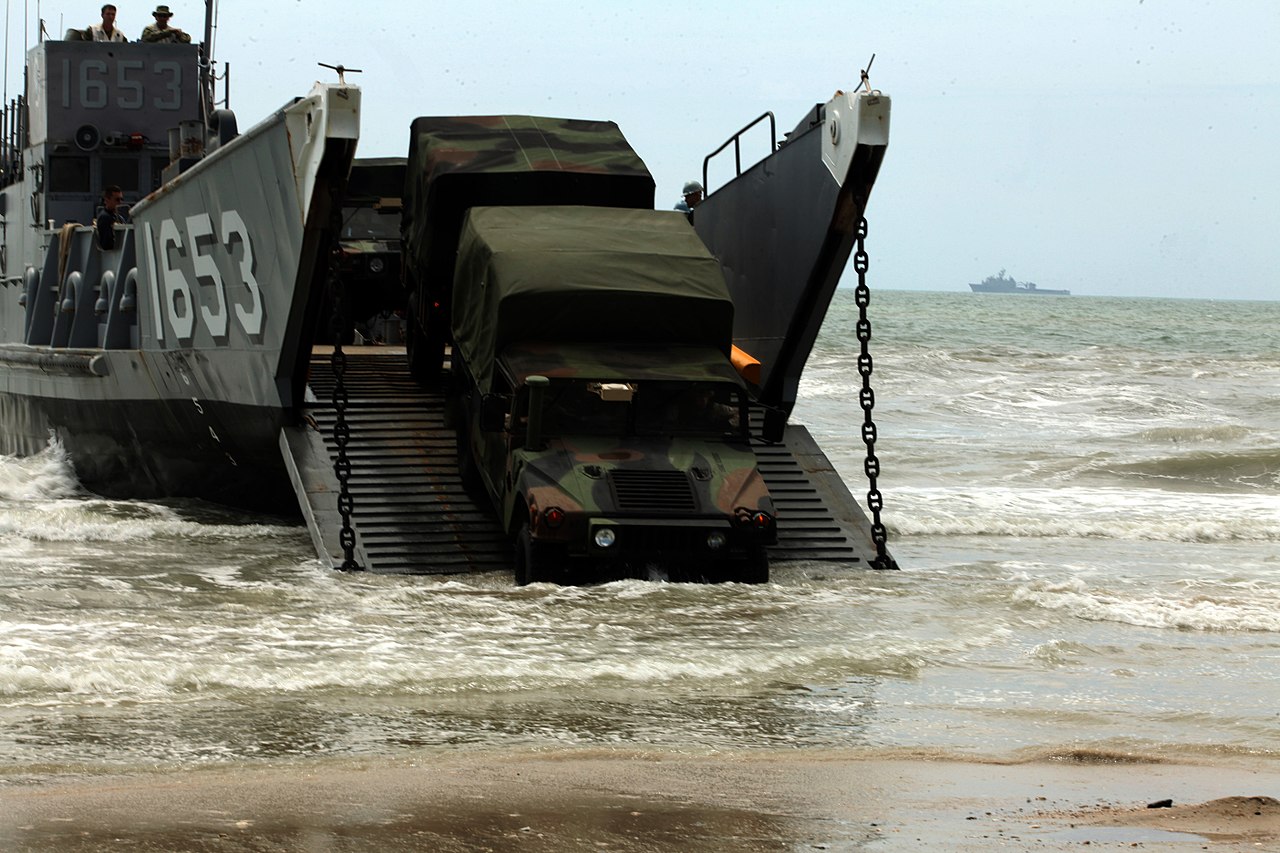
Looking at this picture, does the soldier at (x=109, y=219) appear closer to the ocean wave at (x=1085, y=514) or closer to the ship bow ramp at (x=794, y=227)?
the ship bow ramp at (x=794, y=227)

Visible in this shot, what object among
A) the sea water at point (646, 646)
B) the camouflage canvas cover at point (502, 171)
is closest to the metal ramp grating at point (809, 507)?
the sea water at point (646, 646)

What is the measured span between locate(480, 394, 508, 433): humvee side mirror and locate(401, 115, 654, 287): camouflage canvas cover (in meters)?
2.16

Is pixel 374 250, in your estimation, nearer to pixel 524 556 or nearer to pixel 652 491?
pixel 524 556

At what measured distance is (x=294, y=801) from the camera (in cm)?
522

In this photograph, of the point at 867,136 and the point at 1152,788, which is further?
the point at 867,136

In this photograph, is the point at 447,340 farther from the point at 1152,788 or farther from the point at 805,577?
the point at 1152,788

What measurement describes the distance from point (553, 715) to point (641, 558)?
3.19 meters

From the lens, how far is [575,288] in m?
11.0

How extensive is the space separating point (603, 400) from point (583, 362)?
0.33 m

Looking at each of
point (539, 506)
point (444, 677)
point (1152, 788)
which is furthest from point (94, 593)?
point (1152, 788)

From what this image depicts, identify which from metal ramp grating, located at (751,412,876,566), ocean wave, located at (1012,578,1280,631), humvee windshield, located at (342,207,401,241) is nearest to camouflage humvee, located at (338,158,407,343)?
humvee windshield, located at (342,207,401,241)

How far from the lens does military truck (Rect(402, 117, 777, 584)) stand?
10094mm

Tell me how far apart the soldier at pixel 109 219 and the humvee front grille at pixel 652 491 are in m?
7.47

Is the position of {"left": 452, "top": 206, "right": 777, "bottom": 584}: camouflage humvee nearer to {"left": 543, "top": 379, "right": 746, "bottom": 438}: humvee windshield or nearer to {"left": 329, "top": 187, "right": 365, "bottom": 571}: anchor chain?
{"left": 543, "top": 379, "right": 746, "bottom": 438}: humvee windshield
